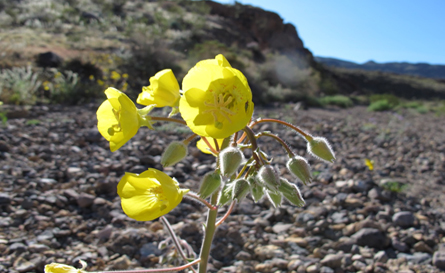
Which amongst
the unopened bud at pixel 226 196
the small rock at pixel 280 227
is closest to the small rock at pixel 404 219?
the small rock at pixel 280 227

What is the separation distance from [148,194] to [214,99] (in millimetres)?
538

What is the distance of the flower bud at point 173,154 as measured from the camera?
4.68 ft

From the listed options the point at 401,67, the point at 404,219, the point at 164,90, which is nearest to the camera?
the point at 164,90

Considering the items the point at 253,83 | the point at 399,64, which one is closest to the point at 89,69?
the point at 253,83

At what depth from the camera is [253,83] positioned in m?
13.0

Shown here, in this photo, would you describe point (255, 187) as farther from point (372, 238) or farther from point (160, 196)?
point (372, 238)

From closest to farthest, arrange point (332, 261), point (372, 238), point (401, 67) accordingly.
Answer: point (332, 261)
point (372, 238)
point (401, 67)

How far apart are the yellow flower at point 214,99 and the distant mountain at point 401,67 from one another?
71.7 m

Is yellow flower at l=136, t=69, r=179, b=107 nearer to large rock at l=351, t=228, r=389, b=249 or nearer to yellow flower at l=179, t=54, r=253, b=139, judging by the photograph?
yellow flower at l=179, t=54, r=253, b=139

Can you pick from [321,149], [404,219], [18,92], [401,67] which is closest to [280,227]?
[404,219]

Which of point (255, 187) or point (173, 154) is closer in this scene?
point (255, 187)

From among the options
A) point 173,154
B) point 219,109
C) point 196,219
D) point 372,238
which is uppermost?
point 219,109

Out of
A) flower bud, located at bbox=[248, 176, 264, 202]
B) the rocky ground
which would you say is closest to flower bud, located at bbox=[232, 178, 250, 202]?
flower bud, located at bbox=[248, 176, 264, 202]

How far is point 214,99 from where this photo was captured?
4.39ft
